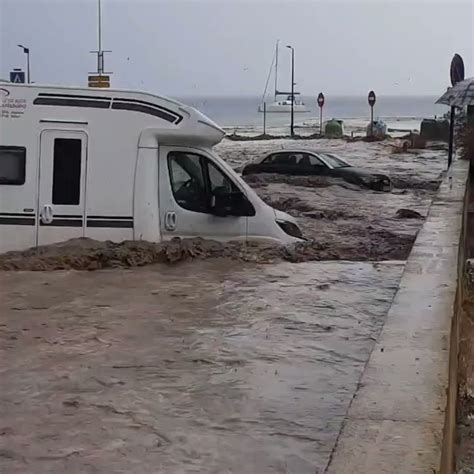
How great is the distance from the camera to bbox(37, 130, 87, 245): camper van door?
11.4 metres

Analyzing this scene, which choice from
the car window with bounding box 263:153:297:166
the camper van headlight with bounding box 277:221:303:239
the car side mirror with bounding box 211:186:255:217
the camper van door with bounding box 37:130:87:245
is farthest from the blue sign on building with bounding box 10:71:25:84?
the car window with bounding box 263:153:297:166

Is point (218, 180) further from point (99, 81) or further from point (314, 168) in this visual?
point (314, 168)

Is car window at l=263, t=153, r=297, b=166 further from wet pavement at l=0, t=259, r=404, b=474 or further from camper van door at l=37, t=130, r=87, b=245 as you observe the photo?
camper van door at l=37, t=130, r=87, b=245

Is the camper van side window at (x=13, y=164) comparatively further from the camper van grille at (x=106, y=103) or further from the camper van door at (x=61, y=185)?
the camper van grille at (x=106, y=103)

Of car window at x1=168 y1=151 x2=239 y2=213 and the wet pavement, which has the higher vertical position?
car window at x1=168 y1=151 x2=239 y2=213

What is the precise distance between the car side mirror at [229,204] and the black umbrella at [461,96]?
11732 millimetres

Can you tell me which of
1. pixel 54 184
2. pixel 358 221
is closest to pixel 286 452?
pixel 54 184

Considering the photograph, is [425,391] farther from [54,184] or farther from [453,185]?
[453,185]

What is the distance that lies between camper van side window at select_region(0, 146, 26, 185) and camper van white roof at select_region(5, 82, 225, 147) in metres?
0.63

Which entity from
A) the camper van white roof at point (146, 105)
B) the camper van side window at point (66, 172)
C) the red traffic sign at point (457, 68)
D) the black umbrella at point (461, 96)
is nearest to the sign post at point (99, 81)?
the camper van white roof at point (146, 105)

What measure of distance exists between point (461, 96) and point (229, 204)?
40.3 ft

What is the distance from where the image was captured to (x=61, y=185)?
1150 centimetres

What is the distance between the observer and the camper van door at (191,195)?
11.9 m

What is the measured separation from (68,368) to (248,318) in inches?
93.7
